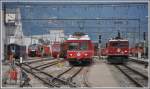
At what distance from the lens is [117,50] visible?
24.9 meters

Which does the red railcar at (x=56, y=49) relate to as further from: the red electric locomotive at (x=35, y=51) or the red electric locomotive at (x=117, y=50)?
the red electric locomotive at (x=117, y=50)

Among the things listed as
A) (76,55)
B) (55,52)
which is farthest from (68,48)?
(55,52)

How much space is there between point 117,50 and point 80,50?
4050mm

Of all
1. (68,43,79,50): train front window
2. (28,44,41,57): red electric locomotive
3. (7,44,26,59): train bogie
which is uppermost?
(68,43,79,50): train front window

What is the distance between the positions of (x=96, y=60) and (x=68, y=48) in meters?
3.76

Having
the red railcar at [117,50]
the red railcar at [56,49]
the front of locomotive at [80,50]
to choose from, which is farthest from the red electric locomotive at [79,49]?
the red railcar at [56,49]

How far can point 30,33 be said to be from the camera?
1833 centimetres

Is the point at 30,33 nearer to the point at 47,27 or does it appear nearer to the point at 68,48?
the point at 47,27

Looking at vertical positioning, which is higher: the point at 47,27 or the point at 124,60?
the point at 47,27

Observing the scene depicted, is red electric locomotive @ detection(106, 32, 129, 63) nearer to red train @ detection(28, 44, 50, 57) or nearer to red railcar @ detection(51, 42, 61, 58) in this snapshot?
red railcar @ detection(51, 42, 61, 58)

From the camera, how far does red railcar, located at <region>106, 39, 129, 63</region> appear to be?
80.0ft

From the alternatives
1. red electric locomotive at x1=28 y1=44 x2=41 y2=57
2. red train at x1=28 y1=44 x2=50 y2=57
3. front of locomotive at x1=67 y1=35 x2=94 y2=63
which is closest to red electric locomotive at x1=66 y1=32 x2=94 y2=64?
front of locomotive at x1=67 y1=35 x2=94 y2=63

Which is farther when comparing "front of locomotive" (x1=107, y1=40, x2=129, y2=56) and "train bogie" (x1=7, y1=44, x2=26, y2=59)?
"train bogie" (x1=7, y1=44, x2=26, y2=59)

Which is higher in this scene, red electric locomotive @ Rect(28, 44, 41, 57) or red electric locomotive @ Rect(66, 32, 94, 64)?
red electric locomotive @ Rect(66, 32, 94, 64)
